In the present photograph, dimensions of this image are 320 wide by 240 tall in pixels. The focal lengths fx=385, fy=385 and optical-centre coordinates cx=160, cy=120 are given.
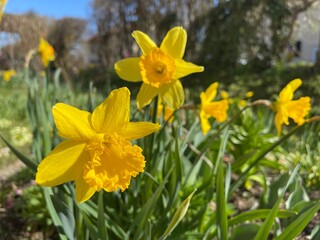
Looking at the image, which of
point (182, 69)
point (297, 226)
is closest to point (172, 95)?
point (182, 69)

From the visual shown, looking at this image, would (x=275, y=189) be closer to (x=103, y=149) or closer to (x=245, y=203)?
(x=245, y=203)

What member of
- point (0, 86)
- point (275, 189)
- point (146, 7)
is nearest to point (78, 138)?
point (275, 189)

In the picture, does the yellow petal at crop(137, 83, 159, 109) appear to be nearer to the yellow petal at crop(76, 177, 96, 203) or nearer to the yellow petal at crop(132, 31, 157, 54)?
the yellow petal at crop(132, 31, 157, 54)

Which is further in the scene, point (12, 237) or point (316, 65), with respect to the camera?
point (316, 65)

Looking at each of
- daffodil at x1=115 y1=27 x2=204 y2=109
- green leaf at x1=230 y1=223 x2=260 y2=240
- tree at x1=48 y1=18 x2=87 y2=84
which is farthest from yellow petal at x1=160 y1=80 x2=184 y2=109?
tree at x1=48 y1=18 x2=87 y2=84

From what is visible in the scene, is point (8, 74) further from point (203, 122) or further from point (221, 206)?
point (221, 206)

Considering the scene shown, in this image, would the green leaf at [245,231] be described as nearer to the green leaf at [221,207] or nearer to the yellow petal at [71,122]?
the green leaf at [221,207]
